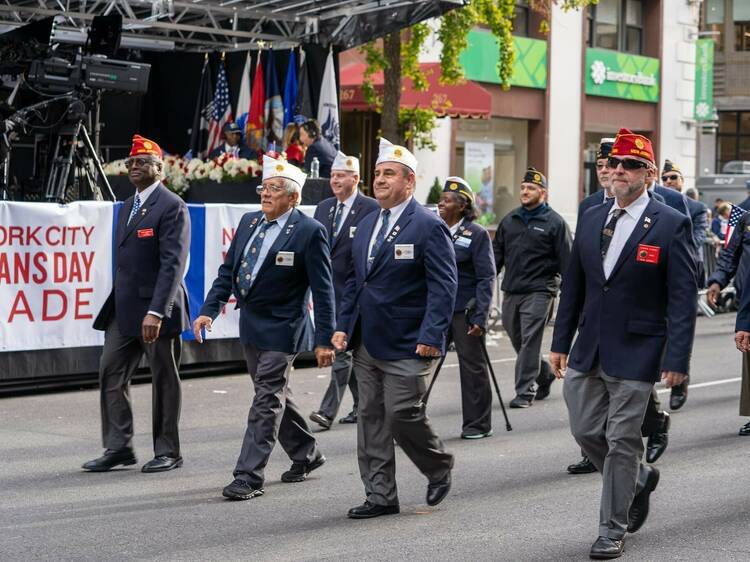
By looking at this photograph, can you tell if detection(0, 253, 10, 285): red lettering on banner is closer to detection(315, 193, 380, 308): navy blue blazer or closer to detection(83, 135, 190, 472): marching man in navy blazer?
detection(315, 193, 380, 308): navy blue blazer

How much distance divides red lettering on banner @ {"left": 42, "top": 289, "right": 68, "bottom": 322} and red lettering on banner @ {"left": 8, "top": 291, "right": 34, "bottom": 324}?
0.45 feet

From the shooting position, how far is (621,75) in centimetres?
3309

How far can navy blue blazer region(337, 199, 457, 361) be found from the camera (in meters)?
7.34

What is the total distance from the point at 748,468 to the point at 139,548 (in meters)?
4.28

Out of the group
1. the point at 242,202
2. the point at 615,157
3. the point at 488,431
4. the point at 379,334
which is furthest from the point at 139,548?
the point at 242,202

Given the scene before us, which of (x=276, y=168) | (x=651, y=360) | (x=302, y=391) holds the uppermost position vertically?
(x=276, y=168)

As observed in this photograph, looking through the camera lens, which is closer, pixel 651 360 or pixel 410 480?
pixel 651 360

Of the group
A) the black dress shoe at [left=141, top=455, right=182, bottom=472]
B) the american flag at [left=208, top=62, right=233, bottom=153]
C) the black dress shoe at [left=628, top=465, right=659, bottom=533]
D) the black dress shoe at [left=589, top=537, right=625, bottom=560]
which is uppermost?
the american flag at [left=208, top=62, right=233, bottom=153]

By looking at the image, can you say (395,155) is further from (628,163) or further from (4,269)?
(4,269)

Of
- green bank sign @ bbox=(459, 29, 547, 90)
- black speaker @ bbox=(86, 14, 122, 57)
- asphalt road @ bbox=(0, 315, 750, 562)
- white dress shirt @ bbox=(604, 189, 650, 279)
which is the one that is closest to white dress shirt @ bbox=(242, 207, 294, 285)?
asphalt road @ bbox=(0, 315, 750, 562)

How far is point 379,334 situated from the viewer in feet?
24.2

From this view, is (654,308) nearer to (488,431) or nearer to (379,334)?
(379,334)

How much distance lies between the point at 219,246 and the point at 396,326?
631 cm

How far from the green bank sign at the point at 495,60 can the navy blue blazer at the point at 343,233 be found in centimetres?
1623
